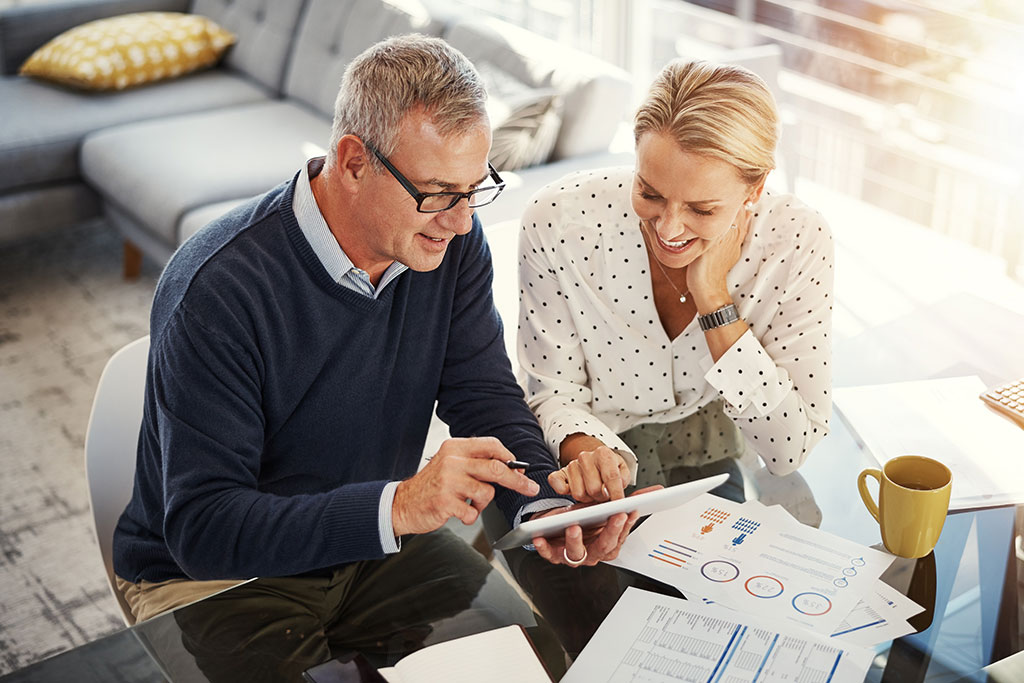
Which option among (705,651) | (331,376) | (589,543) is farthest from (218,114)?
(705,651)

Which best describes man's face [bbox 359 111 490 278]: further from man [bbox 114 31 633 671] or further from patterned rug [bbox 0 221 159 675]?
patterned rug [bbox 0 221 159 675]

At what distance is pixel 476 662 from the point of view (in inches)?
Answer: 44.6

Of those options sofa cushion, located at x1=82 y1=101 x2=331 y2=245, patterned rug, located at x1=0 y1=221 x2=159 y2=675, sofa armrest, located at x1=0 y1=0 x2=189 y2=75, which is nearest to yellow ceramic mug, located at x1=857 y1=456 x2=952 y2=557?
patterned rug, located at x1=0 y1=221 x2=159 y2=675

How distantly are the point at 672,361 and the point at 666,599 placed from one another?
0.49 meters

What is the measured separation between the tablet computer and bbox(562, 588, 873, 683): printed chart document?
0.38 feet

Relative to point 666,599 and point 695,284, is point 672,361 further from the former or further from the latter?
point 666,599

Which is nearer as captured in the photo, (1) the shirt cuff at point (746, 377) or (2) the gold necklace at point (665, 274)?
(1) the shirt cuff at point (746, 377)

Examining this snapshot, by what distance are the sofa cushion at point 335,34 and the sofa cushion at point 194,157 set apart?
106mm

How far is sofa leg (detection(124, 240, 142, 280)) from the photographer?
3.54 metres

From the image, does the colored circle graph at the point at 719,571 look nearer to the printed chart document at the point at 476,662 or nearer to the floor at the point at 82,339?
the printed chart document at the point at 476,662

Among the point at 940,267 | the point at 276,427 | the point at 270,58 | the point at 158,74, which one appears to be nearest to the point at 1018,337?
the point at 940,267

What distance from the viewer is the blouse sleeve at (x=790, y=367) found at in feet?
4.80

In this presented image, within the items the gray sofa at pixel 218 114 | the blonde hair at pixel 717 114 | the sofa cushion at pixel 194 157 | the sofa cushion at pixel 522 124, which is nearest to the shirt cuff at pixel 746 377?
the blonde hair at pixel 717 114

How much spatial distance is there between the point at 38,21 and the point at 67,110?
2.06 ft
